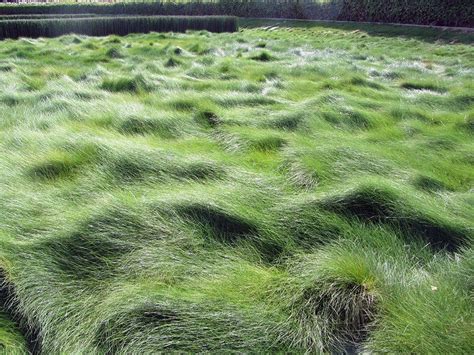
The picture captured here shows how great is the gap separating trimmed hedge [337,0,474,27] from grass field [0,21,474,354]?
14.0 metres

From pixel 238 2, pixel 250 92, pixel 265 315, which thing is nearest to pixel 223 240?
pixel 265 315

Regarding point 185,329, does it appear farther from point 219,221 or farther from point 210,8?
point 210,8

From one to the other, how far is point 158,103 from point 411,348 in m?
3.39

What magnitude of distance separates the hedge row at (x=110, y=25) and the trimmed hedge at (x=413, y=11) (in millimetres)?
7520

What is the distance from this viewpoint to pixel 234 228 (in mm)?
2152

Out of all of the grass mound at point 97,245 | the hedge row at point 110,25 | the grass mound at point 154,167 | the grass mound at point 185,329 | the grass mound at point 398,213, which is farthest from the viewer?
the hedge row at point 110,25

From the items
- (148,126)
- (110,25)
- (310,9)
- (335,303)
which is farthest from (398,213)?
(310,9)

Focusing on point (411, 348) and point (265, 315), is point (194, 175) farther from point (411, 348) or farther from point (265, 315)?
point (411, 348)

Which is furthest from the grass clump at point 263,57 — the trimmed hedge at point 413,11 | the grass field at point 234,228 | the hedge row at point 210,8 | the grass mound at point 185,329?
the hedge row at point 210,8

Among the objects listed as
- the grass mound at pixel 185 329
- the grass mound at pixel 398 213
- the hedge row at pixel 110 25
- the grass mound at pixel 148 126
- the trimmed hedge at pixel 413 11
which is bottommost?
the hedge row at pixel 110 25

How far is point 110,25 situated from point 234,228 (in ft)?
44.5

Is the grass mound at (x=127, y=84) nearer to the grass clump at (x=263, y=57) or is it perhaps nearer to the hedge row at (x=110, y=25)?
the grass clump at (x=263, y=57)

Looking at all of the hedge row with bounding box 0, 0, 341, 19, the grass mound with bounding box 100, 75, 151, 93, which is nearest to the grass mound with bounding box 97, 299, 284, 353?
the grass mound with bounding box 100, 75, 151, 93

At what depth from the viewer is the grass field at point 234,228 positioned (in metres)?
1.59
